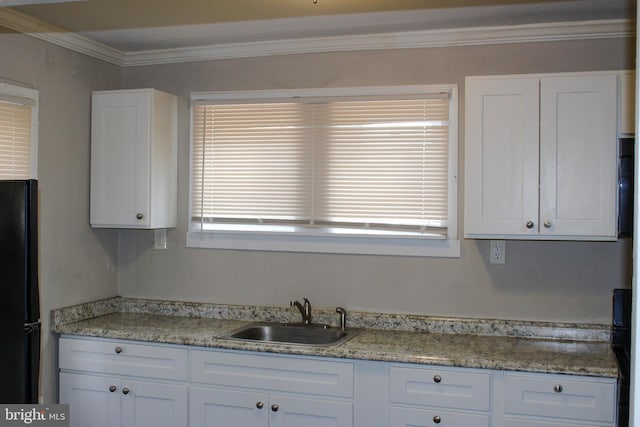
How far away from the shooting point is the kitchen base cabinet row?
2711mm

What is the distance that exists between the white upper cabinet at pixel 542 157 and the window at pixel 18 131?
226cm

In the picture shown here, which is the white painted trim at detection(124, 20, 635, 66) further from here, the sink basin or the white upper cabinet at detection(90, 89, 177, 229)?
the sink basin

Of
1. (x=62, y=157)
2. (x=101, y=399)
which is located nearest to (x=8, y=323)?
(x=101, y=399)

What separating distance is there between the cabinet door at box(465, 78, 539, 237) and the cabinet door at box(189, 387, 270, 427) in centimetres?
135

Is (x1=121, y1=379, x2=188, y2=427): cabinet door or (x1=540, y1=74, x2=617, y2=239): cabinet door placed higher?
(x1=540, y1=74, x2=617, y2=239): cabinet door

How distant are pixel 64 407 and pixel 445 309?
2.16 m

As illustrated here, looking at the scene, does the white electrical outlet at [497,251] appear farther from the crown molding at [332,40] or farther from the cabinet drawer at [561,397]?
the crown molding at [332,40]

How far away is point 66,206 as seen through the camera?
3.56 metres

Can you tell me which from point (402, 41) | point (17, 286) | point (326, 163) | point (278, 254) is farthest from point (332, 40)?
point (17, 286)

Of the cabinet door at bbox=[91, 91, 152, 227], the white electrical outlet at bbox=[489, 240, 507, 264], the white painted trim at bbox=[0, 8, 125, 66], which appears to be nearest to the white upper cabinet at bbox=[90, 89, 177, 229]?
the cabinet door at bbox=[91, 91, 152, 227]

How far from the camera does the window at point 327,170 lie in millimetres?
3396

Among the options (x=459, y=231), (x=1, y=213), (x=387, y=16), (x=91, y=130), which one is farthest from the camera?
(x=91, y=130)

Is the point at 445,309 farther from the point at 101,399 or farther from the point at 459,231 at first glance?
the point at 101,399

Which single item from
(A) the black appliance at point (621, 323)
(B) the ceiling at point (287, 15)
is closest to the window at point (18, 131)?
(B) the ceiling at point (287, 15)
